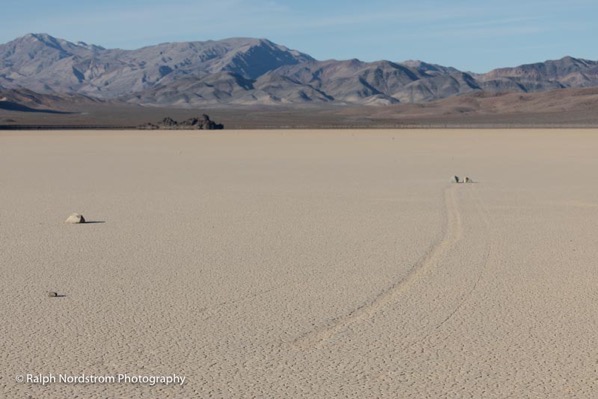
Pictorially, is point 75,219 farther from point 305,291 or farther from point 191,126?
point 191,126

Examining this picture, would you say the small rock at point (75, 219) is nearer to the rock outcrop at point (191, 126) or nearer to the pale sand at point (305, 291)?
the pale sand at point (305, 291)

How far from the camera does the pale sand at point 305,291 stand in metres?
5.41

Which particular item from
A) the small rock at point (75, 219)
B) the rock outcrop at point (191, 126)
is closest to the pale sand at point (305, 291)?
the small rock at point (75, 219)

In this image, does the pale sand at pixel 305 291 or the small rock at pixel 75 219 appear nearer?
the pale sand at pixel 305 291

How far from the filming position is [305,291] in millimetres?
7641

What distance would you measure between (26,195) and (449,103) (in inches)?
4455

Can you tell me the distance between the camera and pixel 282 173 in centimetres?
2125

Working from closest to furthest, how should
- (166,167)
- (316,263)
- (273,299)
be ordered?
(273,299) < (316,263) < (166,167)

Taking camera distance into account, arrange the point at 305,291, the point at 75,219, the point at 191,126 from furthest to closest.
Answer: the point at 191,126 → the point at 75,219 → the point at 305,291

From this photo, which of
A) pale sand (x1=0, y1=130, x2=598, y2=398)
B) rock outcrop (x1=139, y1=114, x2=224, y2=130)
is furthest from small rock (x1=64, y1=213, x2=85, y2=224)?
rock outcrop (x1=139, y1=114, x2=224, y2=130)

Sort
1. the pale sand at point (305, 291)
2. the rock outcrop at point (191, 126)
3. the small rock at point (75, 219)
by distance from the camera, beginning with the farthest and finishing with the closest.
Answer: the rock outcrop at point (191, 126)
the small rock at point (75, 219)
the pale sand at point (305, 291)

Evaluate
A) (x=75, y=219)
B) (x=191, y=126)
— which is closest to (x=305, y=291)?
(x=75, y=219)

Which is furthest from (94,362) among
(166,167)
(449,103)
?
(449,103)

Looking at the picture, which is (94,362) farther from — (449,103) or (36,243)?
(449,103)
